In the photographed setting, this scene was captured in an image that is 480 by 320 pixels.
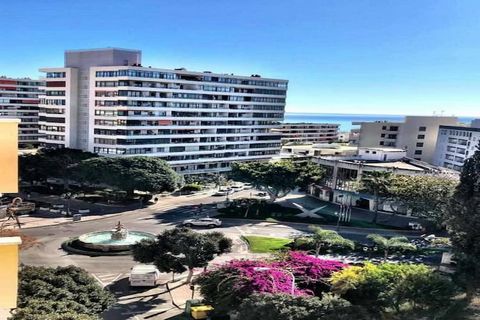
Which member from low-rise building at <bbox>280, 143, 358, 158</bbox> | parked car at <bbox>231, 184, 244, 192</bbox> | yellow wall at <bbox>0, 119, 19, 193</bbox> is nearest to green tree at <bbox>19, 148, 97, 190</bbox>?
parked car at <bbox>231, 184, 244, 192</bbox>

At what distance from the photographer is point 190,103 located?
→ 305ft

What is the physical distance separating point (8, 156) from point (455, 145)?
105m

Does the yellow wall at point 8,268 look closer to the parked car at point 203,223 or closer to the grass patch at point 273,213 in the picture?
the parked car at point 203,223

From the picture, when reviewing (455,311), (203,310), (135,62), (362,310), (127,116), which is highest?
(135,62)

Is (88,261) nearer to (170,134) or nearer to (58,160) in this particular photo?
(58,160)

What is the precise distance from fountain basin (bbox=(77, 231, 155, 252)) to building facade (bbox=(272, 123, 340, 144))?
131019 mm

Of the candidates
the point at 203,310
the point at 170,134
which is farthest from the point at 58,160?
the point at 203,310

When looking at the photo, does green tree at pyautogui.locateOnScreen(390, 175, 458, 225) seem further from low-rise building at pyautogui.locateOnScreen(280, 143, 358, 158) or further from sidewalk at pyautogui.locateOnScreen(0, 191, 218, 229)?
low-rise building at pyautogui.locateOnScreen(280, 143, 358, 158)

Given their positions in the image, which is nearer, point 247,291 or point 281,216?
point 247,291

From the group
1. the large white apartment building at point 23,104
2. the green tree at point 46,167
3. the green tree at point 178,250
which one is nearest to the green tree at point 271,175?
the green tree at point 178,250

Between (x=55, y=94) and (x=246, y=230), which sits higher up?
(x=55, y=94)

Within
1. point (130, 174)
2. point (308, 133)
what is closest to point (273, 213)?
point (130, 174)

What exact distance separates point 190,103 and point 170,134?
862 cm

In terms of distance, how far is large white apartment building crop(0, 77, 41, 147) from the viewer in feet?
410
